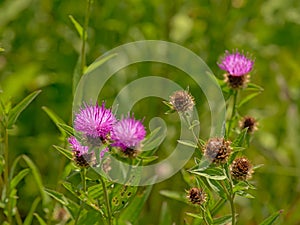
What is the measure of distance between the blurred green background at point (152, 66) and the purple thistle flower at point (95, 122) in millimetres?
775

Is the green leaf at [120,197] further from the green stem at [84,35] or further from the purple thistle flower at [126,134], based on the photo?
the green stem at [84,35]

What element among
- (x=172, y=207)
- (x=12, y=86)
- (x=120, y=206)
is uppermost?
(x=12, y=86)

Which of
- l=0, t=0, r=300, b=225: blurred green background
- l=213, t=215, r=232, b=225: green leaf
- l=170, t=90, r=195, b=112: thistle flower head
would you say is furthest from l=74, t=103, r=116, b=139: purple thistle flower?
l=0, t=0, r=300, b=225: blurred green background

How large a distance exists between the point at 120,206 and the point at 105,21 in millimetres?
926

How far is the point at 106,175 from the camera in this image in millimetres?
848

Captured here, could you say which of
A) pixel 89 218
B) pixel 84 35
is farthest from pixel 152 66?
pixel 89 218

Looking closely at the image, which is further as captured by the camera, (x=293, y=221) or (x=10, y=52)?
(x=10, y=52)

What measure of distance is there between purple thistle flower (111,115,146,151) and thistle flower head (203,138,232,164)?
0.37 feet

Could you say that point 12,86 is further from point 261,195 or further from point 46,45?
point 261,195

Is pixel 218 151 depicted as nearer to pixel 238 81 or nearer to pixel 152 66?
pixel 238 81

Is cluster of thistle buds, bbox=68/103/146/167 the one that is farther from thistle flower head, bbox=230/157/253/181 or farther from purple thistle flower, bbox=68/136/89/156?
thistle flower head, bbox=230/157/253/181

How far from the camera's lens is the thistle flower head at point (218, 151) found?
0.84 metres

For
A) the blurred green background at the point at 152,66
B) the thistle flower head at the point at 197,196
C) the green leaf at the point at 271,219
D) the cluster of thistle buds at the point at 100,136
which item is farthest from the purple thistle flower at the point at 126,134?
the blurred green background at the point at 152,66

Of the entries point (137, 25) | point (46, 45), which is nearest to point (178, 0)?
point (137, 25)
